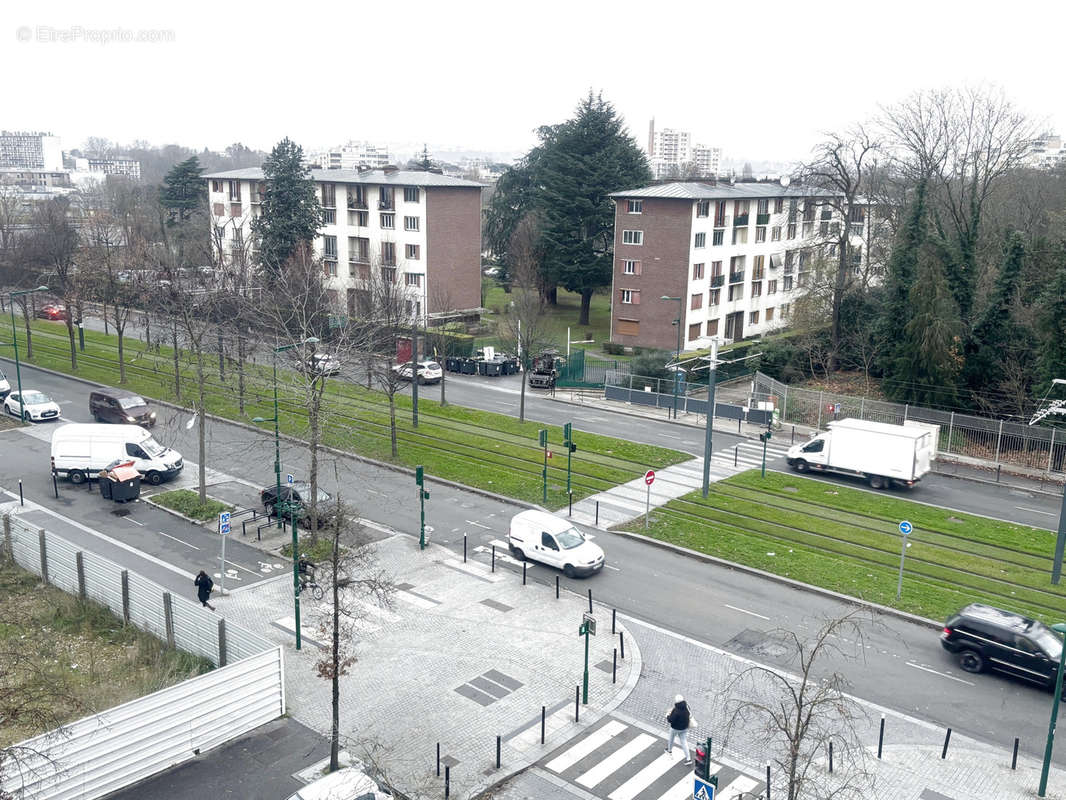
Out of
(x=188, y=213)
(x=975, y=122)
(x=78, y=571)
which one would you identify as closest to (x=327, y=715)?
(x=78, y=571)

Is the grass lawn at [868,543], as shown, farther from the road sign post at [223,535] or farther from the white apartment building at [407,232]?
the white apartment building at [407,232]

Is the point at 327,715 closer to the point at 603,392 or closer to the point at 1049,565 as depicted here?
the point at 1049,565

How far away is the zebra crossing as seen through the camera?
49.5 feet

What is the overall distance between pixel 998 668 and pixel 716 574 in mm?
7434

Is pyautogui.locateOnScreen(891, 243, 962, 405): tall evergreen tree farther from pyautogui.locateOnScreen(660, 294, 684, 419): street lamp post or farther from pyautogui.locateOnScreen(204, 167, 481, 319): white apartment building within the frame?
pyautogui.locateOnScreen(204, 167, 481, 319): white apartment building

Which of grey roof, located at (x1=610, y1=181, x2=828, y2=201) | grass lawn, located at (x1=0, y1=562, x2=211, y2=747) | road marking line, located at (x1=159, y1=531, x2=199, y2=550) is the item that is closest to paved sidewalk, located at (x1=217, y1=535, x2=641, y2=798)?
grass lawn, located at (x1=0, y1=562, x2=211, y2=747)

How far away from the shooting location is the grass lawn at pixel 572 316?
207ft

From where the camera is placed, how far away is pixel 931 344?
41062 millimetres

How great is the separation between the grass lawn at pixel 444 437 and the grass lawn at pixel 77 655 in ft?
32.5

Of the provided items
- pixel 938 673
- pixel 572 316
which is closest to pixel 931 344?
pixel 938 673

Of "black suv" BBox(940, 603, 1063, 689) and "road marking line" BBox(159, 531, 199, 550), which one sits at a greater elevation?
"black suv" BBox(940, 603, 1063, 689)

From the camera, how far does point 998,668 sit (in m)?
19.2

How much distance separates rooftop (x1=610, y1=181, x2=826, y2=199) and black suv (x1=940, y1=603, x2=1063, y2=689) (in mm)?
39306

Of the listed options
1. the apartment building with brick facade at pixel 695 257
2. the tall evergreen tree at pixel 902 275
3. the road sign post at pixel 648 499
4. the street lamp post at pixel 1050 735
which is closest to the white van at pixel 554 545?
the road sign post at pixel 648 499
